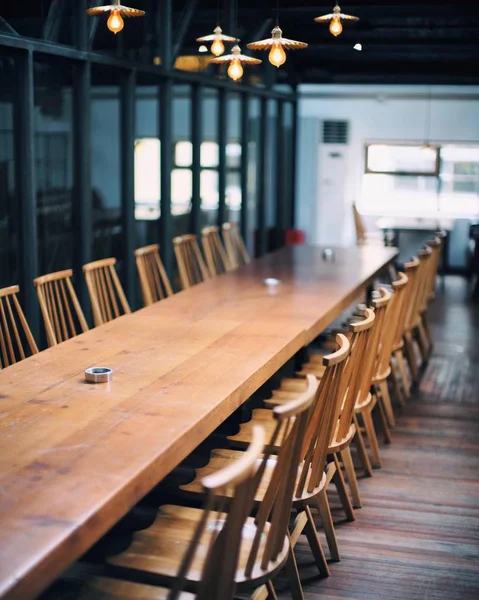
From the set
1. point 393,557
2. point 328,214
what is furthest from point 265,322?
point 328,214

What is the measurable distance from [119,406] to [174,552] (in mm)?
505

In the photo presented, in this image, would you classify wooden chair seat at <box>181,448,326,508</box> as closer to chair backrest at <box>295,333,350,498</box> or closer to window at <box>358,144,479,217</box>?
chair backrest at <box>295,333,350,498</box>

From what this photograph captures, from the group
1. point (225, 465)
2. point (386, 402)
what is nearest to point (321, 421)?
→ point (225, 465)

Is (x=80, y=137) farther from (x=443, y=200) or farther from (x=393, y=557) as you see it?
(x=443, y=200)

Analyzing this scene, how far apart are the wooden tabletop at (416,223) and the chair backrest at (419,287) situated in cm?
539

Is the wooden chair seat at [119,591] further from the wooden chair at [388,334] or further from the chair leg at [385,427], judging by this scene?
the chair leg at [385,427]

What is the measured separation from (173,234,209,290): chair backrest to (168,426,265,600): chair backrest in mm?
3807

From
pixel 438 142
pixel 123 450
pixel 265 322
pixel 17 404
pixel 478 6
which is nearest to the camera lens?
pixel 123 450

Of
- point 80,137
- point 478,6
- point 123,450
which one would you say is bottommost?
point 123,450

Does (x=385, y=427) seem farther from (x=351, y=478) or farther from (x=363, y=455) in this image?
(x=351, y=478)

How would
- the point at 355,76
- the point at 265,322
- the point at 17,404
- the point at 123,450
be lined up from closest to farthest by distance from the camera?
1. the point at 123,450
2. the point at 17,404
3. the point at 265,322
4. the point at 355,76

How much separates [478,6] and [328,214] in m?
6.13

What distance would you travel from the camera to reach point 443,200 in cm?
1338

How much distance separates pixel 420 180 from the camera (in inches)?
530
